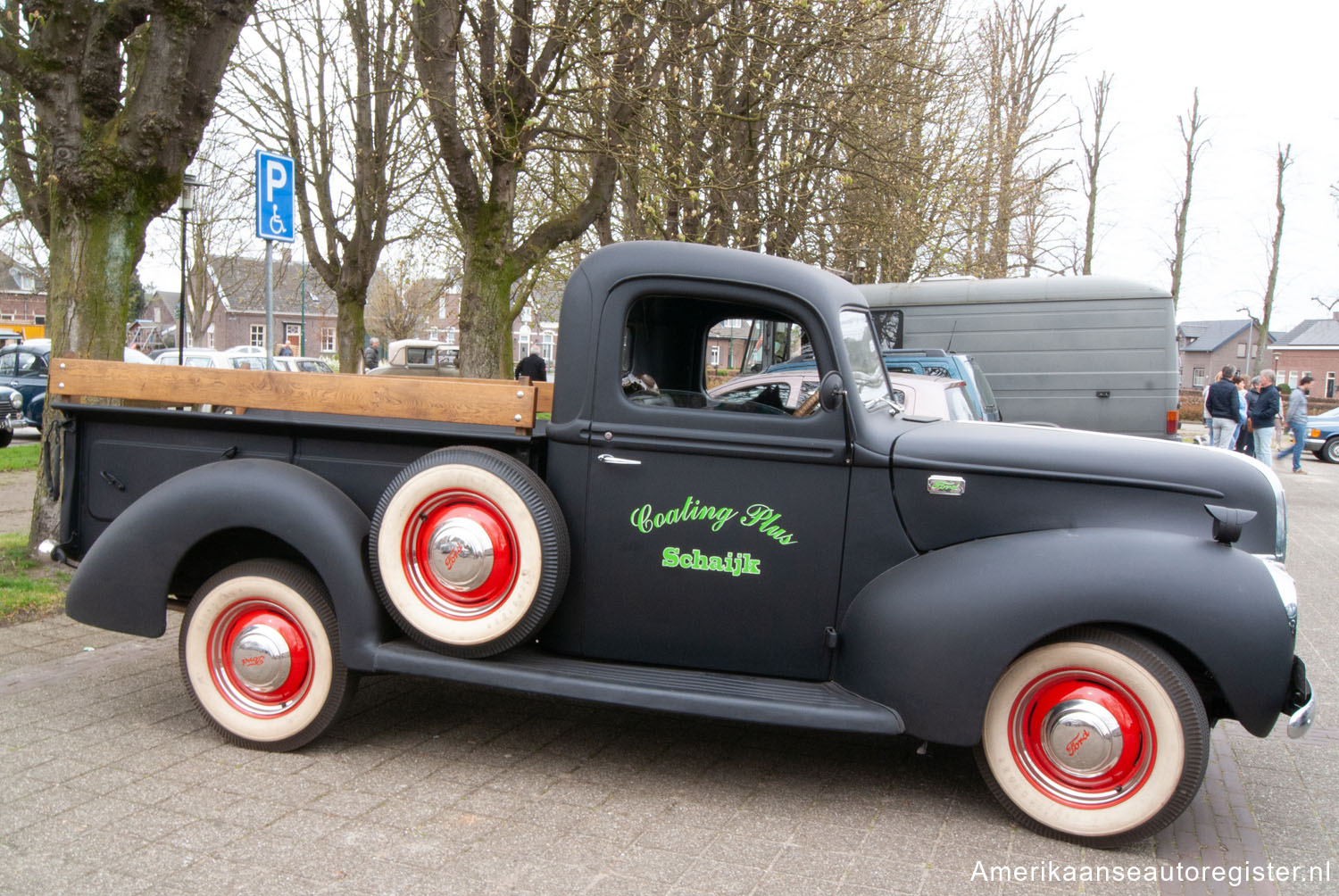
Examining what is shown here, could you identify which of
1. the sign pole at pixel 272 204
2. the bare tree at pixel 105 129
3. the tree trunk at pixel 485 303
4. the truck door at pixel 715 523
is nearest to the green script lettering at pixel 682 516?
the truck door at pixel 715 523

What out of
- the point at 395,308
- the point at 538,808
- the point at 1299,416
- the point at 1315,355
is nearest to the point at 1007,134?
the point at 1299,416

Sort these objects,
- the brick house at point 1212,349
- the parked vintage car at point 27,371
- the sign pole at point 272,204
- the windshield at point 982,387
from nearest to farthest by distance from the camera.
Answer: the sign pole at point 272,204 < the windshield at point 982,387 < the parked vintage car at point 27,371 < the brick house at point 1212,349

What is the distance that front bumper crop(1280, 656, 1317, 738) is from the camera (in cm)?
336

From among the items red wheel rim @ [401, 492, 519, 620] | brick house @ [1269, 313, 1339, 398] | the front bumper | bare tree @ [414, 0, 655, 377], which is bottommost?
the front bumper

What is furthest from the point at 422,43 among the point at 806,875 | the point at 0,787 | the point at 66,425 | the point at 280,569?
the point at 806,875

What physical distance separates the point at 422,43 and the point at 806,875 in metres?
8.95

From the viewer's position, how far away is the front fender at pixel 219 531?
3930mm

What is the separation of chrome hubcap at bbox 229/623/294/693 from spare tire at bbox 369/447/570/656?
558 mm

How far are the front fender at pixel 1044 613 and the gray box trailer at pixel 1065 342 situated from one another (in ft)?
31.4

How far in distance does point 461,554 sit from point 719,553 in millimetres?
985

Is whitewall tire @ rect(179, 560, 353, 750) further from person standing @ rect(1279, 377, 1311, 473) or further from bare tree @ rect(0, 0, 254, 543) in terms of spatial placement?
person standing @ rect(1279, 377, 1311, 473)

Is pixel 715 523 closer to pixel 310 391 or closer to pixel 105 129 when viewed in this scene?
pixel 310 391

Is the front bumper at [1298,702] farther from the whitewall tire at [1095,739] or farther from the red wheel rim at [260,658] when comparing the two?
the red wheel rim at [260,658]

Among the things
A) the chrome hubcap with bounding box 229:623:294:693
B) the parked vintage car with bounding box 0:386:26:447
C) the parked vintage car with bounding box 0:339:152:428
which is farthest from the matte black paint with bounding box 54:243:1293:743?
the parked vintage car with bounding box 0:339:152:428
